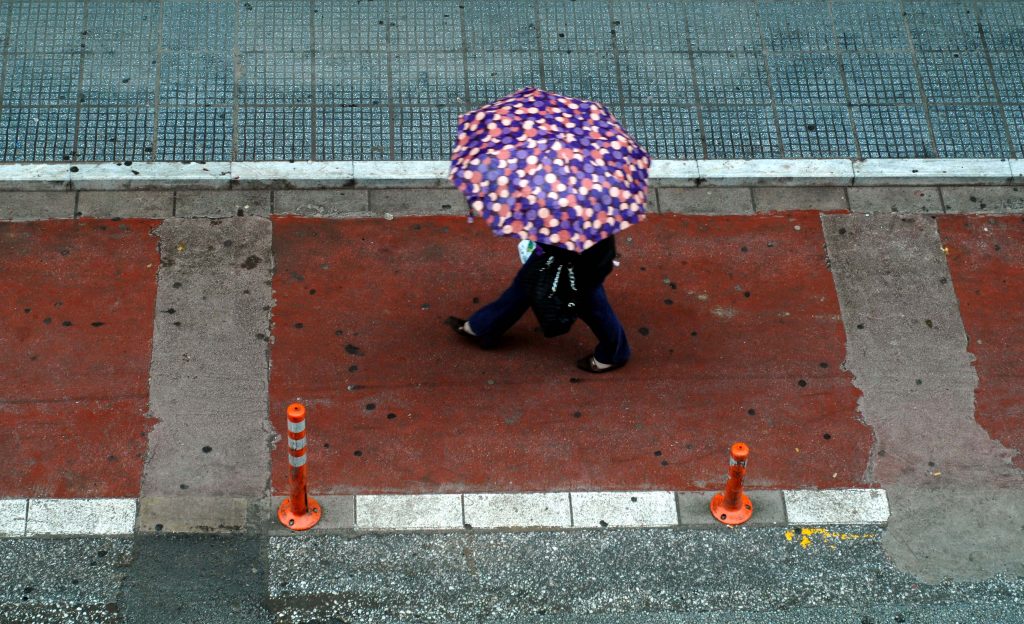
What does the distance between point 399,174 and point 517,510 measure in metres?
3.00

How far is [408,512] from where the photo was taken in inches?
332

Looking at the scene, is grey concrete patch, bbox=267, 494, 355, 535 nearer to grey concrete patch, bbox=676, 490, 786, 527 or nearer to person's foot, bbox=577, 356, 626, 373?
person's foot, bbox=577, 356, 626, 373

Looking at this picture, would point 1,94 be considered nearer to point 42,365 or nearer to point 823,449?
point 42,365

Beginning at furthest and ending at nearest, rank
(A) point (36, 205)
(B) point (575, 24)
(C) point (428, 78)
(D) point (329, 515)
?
1. (B) point (575, 24)
2. (C) point (428, 78)
3. (A) point (36, 205)
4. (D) point (329, 515)

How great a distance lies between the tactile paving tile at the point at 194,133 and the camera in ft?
33.8

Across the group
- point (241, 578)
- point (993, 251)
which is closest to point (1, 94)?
point (241, 578)

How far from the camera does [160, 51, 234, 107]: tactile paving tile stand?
10.6 metres

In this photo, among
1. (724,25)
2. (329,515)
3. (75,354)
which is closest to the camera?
(329,515)

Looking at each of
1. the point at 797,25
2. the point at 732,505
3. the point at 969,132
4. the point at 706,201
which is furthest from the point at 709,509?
the point at 797,25

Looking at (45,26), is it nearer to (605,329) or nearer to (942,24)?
(605,329)

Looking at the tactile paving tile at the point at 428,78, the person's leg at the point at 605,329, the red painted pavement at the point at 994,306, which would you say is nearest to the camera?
the person's leg at the point at 605,329

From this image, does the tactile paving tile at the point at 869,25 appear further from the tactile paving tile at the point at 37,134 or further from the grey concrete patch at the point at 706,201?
the tactile paving tile at the point at 37,134

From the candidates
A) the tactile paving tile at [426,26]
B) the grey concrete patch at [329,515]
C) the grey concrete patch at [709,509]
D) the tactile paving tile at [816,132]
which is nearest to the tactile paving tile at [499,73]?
the tactile paving tile at [426,26]

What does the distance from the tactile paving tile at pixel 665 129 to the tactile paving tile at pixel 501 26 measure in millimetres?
1063
